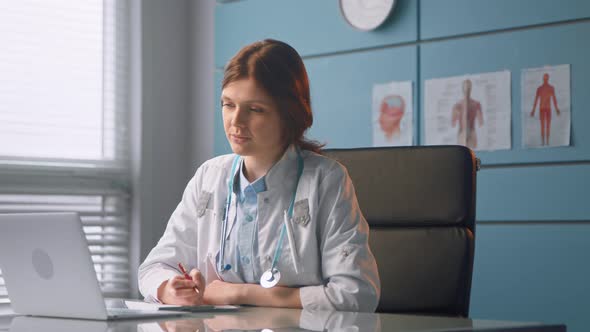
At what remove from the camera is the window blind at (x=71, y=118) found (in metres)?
3.58

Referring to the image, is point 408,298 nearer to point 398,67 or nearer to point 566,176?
point 566,176

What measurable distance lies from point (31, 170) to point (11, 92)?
328 mm

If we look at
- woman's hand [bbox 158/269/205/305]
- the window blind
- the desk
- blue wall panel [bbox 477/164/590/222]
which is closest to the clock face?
blue wall panel [bbox 477/164/590/222]

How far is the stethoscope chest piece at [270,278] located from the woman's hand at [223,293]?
5 cm

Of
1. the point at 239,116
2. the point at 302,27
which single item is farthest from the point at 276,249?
the point at 302,27

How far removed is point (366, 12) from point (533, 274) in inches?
47.4

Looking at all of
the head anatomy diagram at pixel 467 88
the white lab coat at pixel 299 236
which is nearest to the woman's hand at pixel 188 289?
the white lab coat at pixel 299 236

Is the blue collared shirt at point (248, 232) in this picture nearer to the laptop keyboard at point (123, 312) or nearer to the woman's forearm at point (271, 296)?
the woman's forearm at point (271, 296)

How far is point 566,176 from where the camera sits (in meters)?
2.96

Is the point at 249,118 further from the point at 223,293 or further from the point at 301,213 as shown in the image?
the point at 223,293

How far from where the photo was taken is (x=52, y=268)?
145cm

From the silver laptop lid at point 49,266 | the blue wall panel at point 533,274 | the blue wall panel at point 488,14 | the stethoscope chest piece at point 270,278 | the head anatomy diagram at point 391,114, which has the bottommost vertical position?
the blue wall panel at point 533,274

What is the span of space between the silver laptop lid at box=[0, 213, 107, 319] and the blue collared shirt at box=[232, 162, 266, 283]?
46 cm

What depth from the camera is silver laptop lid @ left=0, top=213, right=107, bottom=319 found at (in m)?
1.39
